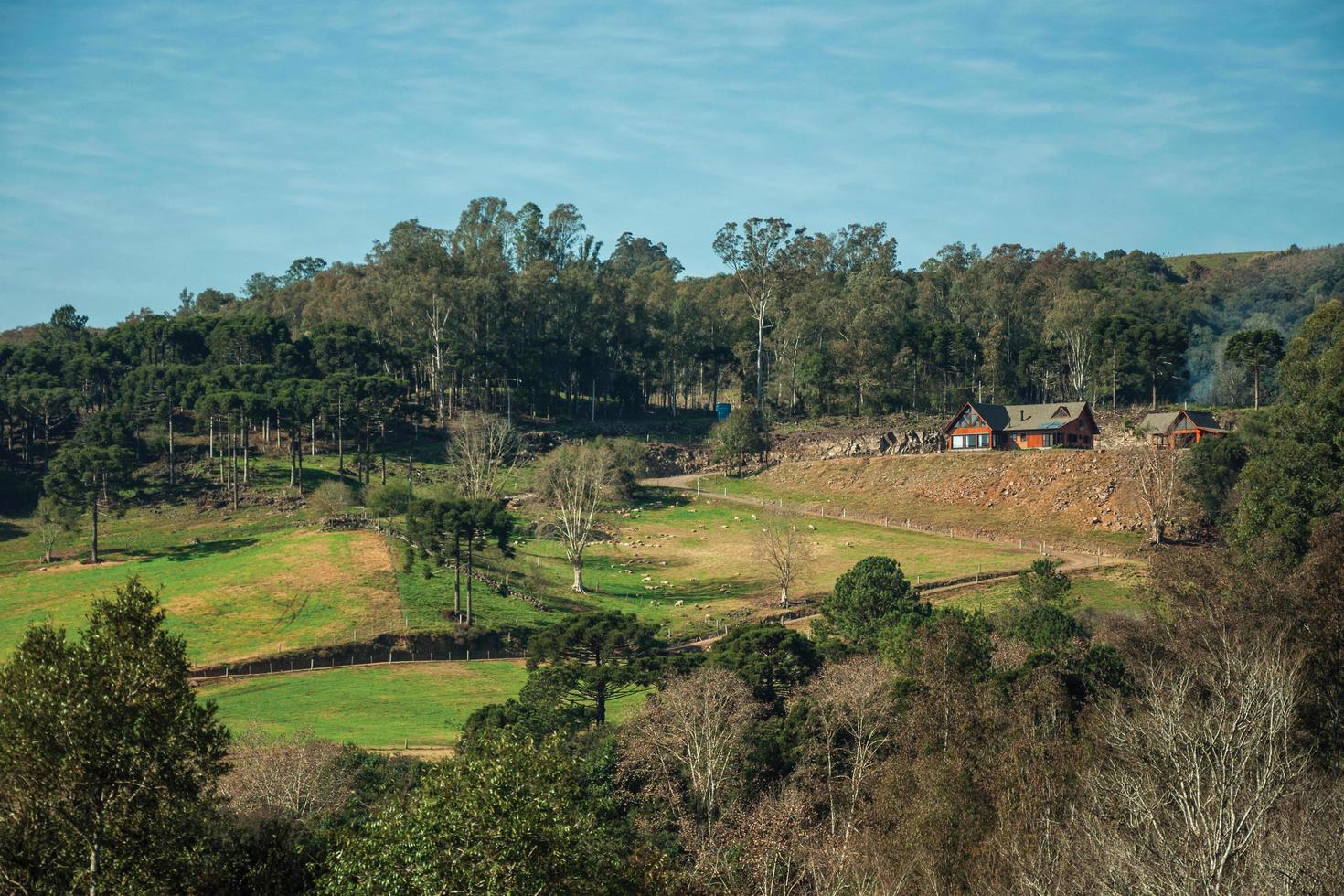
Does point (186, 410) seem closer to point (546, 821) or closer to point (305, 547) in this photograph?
point (305, 547)

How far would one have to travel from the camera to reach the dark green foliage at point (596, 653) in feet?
161

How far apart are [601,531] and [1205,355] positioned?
272 ft

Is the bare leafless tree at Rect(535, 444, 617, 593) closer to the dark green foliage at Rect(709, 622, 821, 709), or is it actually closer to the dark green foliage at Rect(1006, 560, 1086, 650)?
the dark green foliage at Rect(709, 622, 821, 709)

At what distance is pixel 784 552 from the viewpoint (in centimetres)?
7619

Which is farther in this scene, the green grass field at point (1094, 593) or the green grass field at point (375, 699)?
the green grass field at point (1094, 593)

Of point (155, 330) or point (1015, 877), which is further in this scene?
point (155, 330)

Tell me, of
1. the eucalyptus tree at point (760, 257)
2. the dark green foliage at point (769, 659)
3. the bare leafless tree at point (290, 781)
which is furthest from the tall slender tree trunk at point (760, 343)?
the bare leafless tree at point (290, 781)

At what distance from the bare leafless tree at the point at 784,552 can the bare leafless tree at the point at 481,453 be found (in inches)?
809

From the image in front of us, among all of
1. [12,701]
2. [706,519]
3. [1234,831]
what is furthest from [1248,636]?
[706,519]

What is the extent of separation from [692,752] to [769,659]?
8912mm

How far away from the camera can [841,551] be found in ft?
269

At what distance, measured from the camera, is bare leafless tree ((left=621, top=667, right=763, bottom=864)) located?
127 feet

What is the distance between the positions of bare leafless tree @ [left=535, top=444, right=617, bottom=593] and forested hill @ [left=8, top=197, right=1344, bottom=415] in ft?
67.0

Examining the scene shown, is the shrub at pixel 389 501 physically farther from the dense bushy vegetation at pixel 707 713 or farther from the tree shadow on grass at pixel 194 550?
the tree shadow on grass at pixel 194 550
